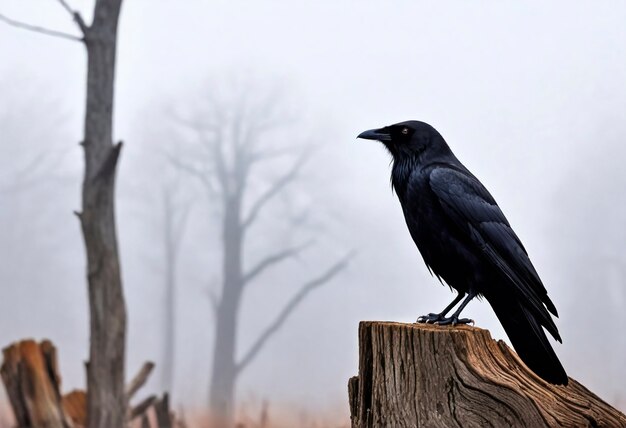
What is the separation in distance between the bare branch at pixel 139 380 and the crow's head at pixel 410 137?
9.37 feet

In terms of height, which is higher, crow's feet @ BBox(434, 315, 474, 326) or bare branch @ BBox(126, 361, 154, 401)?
bare branch @ BBox(126, 361, 154, 401)

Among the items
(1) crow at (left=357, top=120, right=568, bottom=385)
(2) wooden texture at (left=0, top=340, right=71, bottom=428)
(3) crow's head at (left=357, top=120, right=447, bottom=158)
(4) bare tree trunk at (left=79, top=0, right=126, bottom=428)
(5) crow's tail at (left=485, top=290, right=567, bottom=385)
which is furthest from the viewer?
(4) bare tree trunk at (left=79, top=0, right=126, bottom=428)

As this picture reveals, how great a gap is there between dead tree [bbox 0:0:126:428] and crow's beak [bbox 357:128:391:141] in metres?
2.34

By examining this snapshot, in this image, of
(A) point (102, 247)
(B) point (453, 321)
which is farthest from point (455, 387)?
(A) point (102, 247)

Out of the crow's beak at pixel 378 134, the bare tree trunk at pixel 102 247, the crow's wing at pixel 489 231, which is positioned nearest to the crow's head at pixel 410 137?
the crow's beak at pixel 378 134

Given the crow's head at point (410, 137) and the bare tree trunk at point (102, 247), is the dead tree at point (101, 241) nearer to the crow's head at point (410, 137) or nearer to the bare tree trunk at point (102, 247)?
the bare tree trunk at point (102, 247)

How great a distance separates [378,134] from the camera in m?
2.58

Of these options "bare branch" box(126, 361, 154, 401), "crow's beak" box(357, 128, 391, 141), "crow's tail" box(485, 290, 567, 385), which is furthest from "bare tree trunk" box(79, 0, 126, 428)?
"crow's tail" box(485, 290, 567, 385)

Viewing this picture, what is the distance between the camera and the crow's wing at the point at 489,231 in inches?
90.4

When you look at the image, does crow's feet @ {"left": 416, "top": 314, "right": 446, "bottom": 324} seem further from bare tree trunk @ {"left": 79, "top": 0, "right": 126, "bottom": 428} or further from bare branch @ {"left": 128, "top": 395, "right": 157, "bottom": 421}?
bare branch @ {"left": 128, "top": 395, "right": 157, "bottom": 421}

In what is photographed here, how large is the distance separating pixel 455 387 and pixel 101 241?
314cm

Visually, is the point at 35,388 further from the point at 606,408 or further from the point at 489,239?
the point at 606,408

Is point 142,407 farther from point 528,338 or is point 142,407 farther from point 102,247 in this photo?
point 528,338

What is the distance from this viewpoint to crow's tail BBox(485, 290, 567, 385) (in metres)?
2.18
